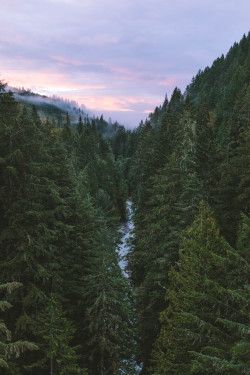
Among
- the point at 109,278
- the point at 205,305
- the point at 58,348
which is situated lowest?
the point at 58,348

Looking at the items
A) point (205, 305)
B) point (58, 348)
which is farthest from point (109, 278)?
point (205, 305)

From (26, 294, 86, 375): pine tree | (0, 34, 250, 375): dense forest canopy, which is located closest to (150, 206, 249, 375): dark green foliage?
(0, 34, 250, 375): dense forest canopy

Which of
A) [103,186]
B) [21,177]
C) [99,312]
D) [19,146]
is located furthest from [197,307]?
[103,186]

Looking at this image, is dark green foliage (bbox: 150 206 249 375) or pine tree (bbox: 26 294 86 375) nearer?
dark green foliage (bbox: 150 206 249 375)

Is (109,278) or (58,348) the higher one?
(109,278)

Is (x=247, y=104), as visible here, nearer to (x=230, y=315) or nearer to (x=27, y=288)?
(x=230, y=315)

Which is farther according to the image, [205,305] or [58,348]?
[205,305]

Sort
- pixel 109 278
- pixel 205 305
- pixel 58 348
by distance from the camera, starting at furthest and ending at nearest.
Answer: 1. pixel 109 278
2. pixel 205 305
3. pixel 58 348

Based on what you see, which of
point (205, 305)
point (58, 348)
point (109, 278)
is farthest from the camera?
point (109, 278)

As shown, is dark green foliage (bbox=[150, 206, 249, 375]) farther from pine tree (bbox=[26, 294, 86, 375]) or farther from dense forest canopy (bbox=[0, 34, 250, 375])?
pine tree (bbox=[26, 294, 86, 375])

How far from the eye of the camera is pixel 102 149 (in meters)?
78.2

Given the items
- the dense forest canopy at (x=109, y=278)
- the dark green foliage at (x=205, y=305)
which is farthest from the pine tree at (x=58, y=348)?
the dark green foliage at (x=205, y=305)

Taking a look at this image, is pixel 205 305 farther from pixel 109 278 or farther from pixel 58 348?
pixel 58 348

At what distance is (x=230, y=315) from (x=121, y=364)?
23.4 feet
